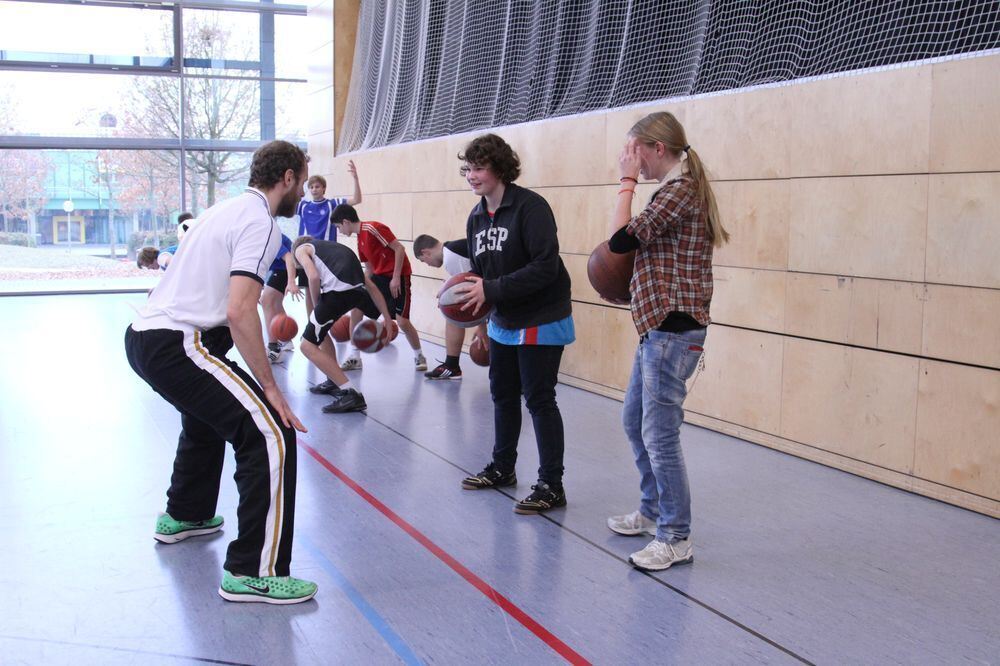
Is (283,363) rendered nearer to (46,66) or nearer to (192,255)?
(192,255)

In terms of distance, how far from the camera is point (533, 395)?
160 inches

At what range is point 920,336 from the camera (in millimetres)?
4426

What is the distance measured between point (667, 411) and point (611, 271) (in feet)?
1.86

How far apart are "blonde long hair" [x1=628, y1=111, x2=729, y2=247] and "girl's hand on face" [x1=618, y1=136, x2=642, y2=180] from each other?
1.1 inches

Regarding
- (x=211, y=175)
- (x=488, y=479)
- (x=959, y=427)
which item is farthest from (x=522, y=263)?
(x=211, y=175)

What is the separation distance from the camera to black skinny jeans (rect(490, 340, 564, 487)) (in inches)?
159

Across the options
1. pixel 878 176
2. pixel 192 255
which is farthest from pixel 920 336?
pixel 192 255

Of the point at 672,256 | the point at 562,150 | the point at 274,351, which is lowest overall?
the point at 274,351

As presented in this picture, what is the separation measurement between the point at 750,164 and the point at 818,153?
0.51m

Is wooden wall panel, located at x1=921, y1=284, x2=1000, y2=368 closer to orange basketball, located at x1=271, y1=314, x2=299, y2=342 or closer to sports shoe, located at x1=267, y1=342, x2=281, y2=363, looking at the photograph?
orange basketball, located at x1=271, y1=314, x2=299, y2=342

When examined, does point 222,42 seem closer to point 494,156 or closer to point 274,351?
point 274,351

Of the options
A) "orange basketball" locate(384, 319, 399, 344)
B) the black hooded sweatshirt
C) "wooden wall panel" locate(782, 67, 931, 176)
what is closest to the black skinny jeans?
the black hooded sweatshirt

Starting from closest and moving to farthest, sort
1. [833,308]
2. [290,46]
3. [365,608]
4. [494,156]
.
A: [365,608]
[494,156]
[833,308]
[290,46]

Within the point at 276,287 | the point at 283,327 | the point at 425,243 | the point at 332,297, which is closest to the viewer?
the point at 332,297
